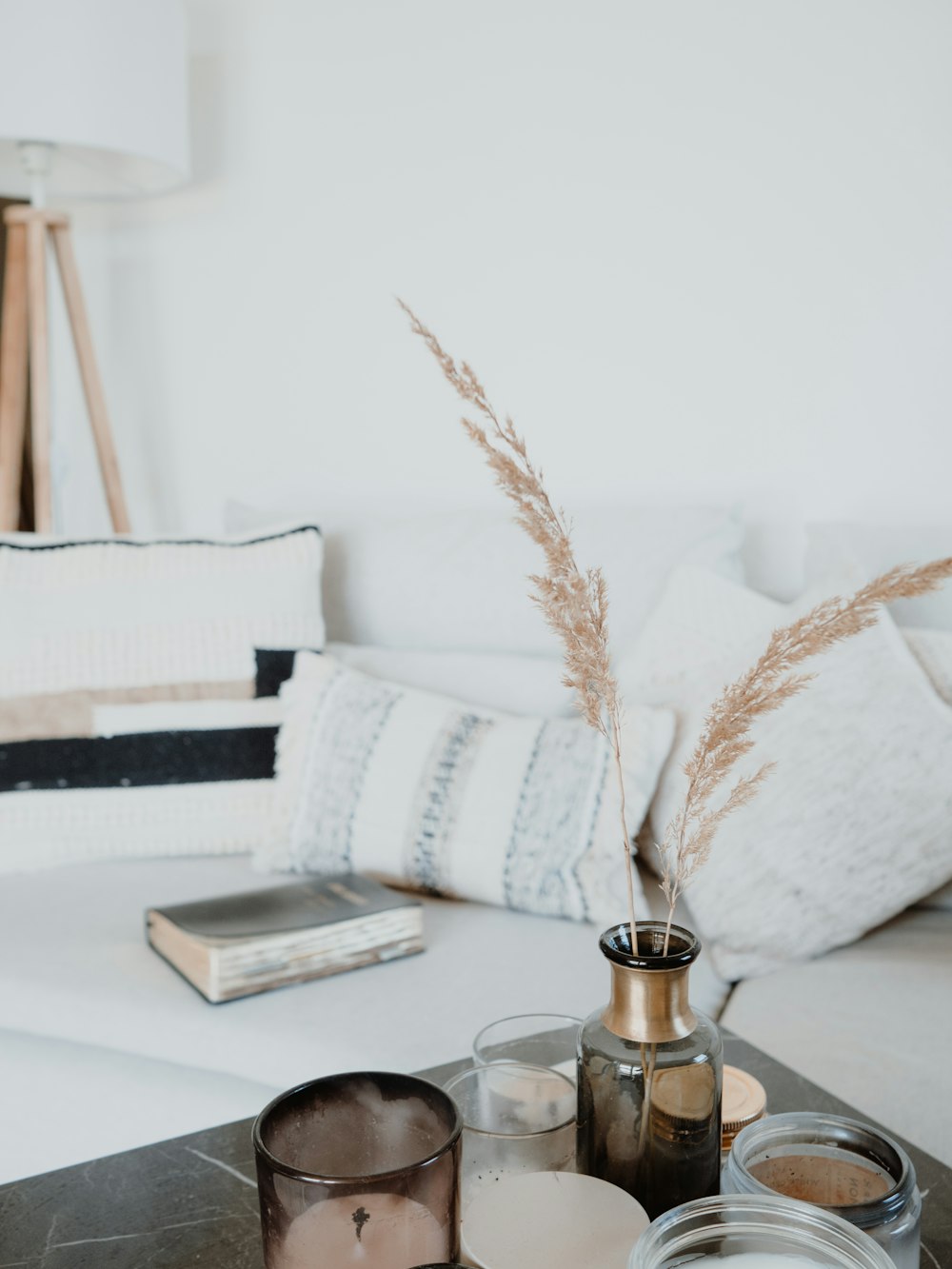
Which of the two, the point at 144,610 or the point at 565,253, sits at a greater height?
the point at 565,253

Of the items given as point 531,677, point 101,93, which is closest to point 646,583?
point 531,677

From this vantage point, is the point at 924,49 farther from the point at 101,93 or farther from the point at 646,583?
the point at 101,93

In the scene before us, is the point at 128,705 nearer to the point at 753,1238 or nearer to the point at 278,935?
the point at 278,935

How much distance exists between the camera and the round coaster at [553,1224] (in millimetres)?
596

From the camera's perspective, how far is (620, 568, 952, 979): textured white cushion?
1250 mm

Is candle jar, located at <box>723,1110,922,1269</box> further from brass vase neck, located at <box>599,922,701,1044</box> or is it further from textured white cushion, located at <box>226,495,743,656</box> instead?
textured white cushion, located at <box>226,495,743,656</box>

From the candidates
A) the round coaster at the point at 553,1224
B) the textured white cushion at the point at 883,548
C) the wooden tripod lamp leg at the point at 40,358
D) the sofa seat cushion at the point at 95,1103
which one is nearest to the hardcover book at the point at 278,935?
the sofa seat cushion at the point at 95,1103

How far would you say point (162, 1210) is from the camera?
718 mm

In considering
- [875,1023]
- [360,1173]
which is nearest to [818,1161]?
[360,1173]

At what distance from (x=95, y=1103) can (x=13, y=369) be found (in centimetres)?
174

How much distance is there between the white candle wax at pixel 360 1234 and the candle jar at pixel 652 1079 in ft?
0.44

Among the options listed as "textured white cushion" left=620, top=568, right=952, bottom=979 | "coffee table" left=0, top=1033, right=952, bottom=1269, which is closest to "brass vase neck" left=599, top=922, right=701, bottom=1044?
"coffee table" left=0, top=1033, right=952, bottom=1269

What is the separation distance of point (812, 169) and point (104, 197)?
1.69 metres

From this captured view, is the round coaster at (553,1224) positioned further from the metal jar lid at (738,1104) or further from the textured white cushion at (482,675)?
the textured white cushion at (482,675)
